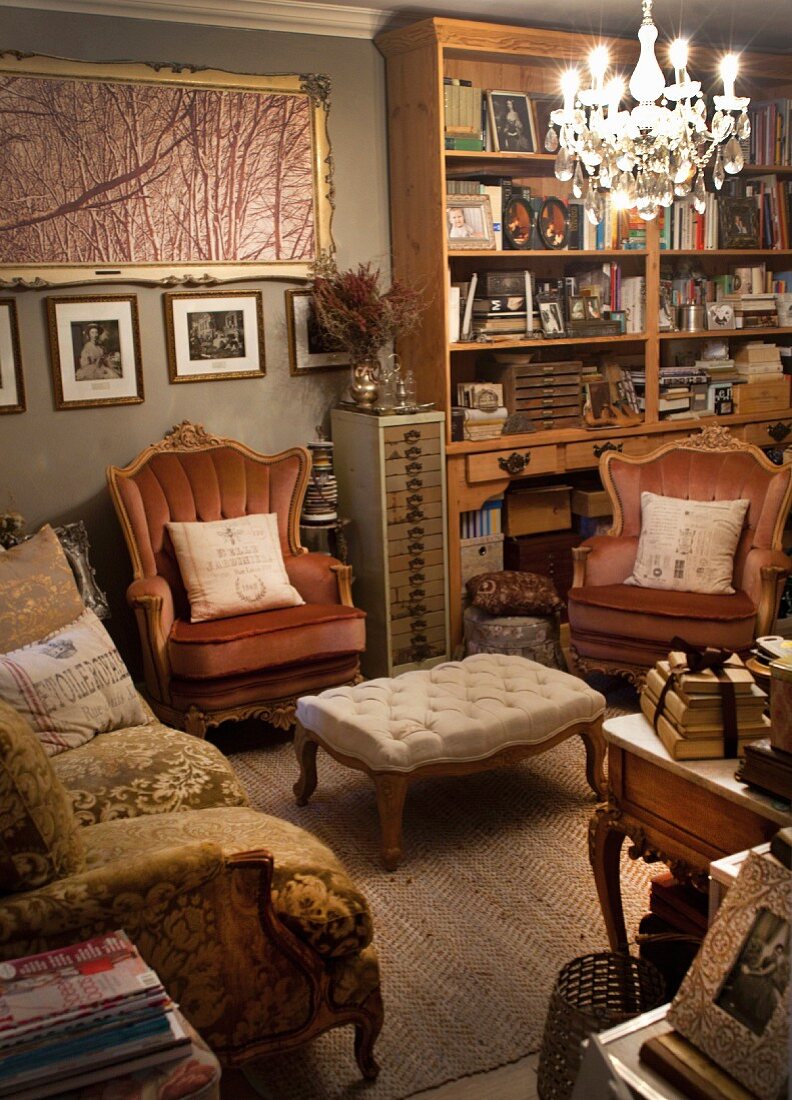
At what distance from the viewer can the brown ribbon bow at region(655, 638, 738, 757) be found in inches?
94.2

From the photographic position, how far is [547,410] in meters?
5.13

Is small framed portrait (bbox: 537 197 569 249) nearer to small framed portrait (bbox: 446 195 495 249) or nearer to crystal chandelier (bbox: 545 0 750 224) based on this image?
small framed portrait (bbox: 446 195 495 249)

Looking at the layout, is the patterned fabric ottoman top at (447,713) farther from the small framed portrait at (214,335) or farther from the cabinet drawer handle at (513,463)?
the small framed portrait at (214,335)

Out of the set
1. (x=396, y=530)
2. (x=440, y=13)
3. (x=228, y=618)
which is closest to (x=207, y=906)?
(x=228, y=618)

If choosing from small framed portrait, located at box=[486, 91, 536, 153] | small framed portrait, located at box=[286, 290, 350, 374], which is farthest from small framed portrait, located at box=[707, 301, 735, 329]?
small framed portrait, located at box=[286, 290, 350, 374]

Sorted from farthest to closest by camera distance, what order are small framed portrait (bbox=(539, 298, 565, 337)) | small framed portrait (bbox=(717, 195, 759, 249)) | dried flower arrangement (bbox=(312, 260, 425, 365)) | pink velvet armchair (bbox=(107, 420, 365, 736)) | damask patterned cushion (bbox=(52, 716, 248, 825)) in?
1. small framed portrait (bbox=(717, 195, 759, 249))
2. small framed portrait (bbox=(539, 298, 565, 337))
3. dried flower arrangement (bbox=(312, 260, 425, 365))
4. pink velvet armchair (bbox=(107, 420, 365, 736))
5. damask patterned cushion (bbox=(52, 716, 248, 825))

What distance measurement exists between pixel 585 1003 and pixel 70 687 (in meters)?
1.58

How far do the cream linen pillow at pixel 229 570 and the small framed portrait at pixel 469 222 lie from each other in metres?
1.50

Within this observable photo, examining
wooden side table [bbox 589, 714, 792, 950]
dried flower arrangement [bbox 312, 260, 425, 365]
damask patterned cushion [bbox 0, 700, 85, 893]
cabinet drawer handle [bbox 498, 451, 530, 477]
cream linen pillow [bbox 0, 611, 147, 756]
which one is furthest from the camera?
cabinet drawer handle [bbox 498, 451, 530, 477]

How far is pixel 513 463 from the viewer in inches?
196

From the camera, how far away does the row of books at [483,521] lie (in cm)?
502

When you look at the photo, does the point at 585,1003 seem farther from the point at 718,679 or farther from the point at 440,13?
the point at 440,13

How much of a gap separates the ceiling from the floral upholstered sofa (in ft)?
10.5

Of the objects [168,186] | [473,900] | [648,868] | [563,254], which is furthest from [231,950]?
[563,254]
